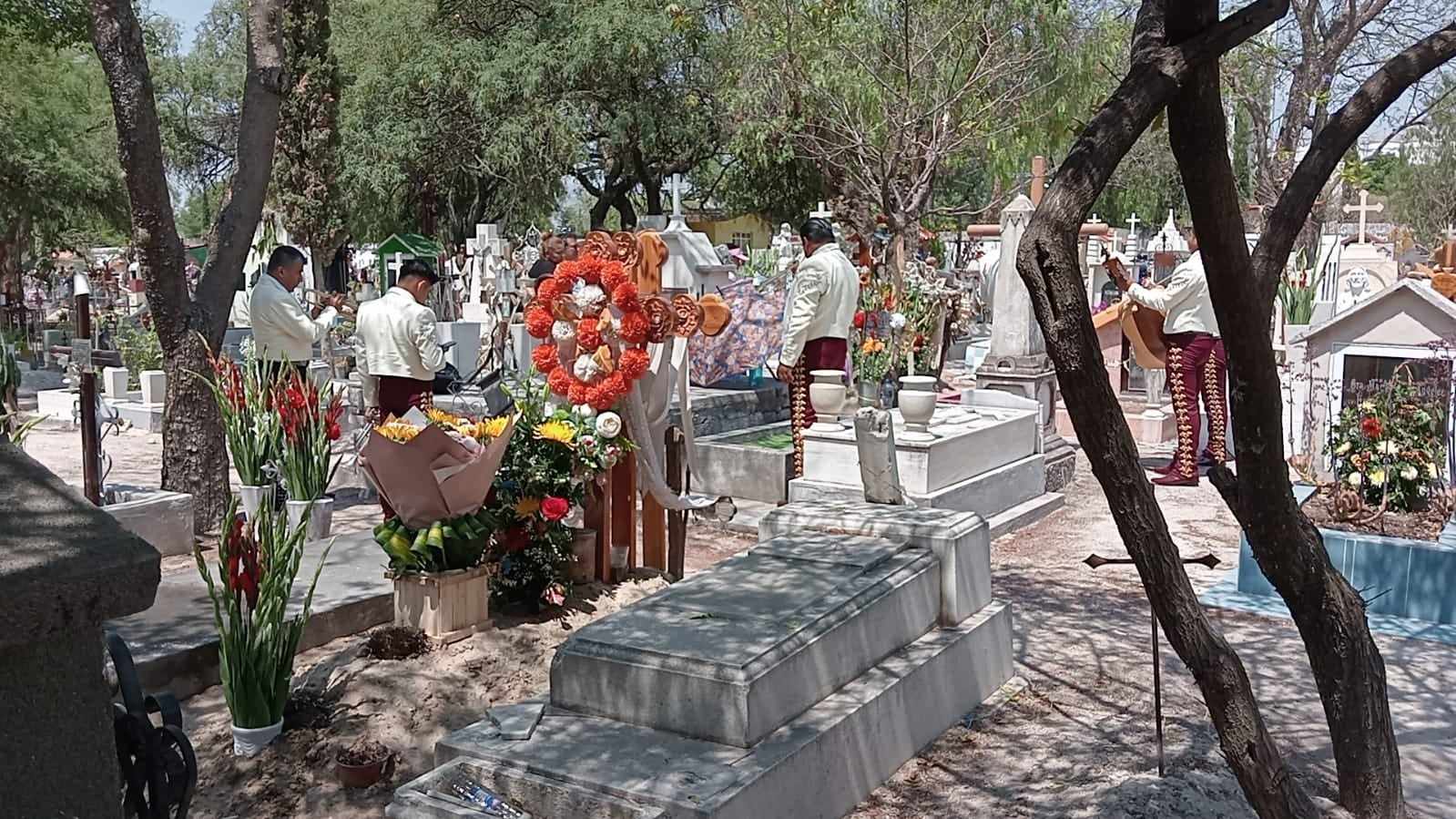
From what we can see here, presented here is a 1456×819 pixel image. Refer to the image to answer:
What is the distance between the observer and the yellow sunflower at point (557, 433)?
5.83 m

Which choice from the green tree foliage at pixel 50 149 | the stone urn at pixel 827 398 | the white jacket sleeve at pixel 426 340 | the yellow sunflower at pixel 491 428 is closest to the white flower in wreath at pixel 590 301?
the yellow sunflower at pixel 491 428

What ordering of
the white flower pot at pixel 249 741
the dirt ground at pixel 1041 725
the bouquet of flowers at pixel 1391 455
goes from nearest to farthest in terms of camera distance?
the dirt ground at pixel 1041 725 < the white flower pot at pixel 249 741 < the bouquet of flowers at pixel 1391 455

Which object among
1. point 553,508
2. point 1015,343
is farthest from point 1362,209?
point 553,508

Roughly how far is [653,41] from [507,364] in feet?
49.4

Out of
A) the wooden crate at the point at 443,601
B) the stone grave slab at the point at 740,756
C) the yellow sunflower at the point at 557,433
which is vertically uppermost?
the yellow sunflower at the point at 557,433

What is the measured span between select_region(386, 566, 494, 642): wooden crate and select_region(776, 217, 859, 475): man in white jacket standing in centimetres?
391

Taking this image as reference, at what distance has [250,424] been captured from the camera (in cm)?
702

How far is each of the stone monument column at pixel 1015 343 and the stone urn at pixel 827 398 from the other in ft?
9.62

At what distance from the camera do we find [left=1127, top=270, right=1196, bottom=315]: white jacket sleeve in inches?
374

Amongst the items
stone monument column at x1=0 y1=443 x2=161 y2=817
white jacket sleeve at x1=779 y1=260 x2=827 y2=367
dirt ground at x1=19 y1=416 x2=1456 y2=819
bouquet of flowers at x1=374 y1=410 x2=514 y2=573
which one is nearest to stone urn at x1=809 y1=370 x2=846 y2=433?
white jacket sleeve at x1=779 y1=260 x2=827 y2=367

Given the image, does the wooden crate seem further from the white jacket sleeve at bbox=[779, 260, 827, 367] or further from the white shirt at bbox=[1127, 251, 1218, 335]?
the white shirt at bbox=[1127, 251, 1218, 335]

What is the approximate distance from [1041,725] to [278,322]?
574 centimetres

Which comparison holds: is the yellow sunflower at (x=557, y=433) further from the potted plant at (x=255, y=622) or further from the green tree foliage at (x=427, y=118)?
the green tree foliage at (x=427, y=118)

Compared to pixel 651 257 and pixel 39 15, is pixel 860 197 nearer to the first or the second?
pixel 39 15
